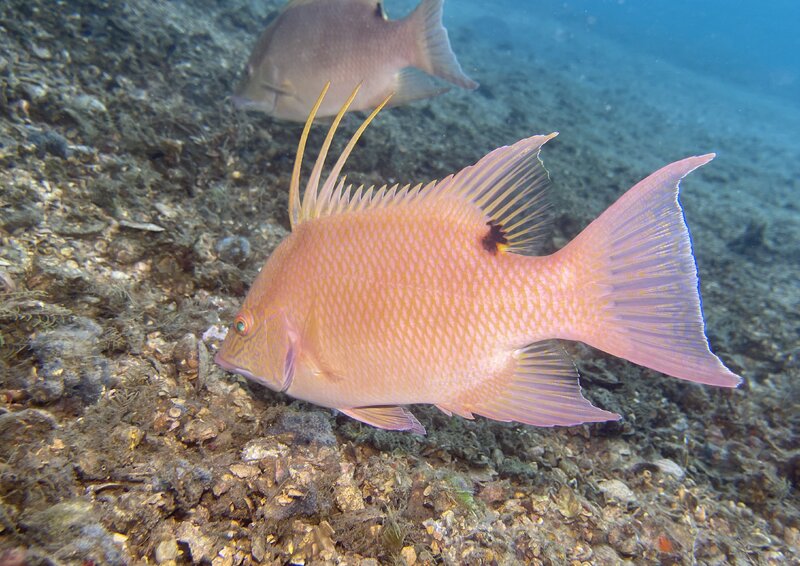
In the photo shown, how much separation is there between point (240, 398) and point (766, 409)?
4.14m

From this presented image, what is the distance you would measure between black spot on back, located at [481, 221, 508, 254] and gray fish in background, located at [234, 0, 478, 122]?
7.79ft

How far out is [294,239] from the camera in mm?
1842

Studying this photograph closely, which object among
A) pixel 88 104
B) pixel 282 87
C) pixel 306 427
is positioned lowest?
pixel 306 427

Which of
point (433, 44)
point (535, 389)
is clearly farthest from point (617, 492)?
point (433, 44)

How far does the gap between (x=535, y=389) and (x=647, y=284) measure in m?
0.56

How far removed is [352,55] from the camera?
361cm

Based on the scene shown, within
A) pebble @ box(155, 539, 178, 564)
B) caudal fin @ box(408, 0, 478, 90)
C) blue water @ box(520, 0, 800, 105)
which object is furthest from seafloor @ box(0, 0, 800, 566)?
blue water @ box(520, 0, 800, 105)

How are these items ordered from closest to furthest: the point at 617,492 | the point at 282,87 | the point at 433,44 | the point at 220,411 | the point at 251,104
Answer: the point at 220,411 → the point at 617,492 → the point at 433,44 → the point at 282,87 → the point at 251,104

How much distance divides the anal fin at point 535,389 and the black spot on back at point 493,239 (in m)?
0.43

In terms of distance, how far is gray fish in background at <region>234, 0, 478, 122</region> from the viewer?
3547 mm

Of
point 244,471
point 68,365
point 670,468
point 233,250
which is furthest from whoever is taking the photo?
point 233,250

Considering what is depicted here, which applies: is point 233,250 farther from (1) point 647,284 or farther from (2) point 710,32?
(2) point 710,32

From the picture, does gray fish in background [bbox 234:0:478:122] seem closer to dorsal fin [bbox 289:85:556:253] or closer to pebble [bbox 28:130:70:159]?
pebble [bbox 28:130:70:159]

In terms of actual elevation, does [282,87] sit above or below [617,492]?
above
